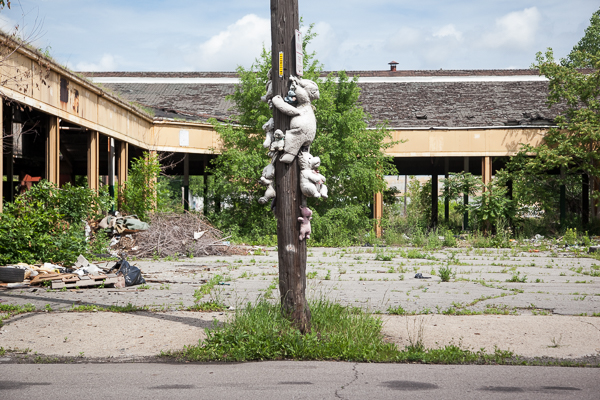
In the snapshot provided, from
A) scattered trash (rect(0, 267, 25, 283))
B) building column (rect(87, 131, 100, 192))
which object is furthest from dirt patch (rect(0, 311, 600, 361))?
building column (rect(87, 131, 100, 192))

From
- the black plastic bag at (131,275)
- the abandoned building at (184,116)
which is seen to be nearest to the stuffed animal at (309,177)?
the black plastic bag at (131,275)

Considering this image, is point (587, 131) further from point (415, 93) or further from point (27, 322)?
point (27, 322)

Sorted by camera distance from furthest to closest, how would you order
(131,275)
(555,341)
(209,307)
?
(131,275) < (209,307) < (555,341)

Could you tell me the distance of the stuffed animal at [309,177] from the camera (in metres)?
5.93

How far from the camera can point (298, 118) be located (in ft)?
19.7

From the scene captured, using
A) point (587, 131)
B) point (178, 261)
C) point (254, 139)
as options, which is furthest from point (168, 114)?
point (587, 131)

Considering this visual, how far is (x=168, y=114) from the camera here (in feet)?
74.5

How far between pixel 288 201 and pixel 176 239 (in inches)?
402

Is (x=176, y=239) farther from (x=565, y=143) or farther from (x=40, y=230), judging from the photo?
(x=565, y=143)

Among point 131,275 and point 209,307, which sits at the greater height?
point 131,275

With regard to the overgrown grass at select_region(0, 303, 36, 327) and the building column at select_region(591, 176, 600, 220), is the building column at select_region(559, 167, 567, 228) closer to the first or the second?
the building column at select_region(591, 176, 600, 220)

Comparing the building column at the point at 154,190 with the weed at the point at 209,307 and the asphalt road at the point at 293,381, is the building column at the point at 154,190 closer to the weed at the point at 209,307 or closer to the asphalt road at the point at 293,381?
the weed at the point at 209,307

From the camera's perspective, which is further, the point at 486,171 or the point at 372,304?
the point at 486,171

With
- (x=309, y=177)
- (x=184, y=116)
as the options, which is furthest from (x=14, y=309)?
(x=184, y=116)
